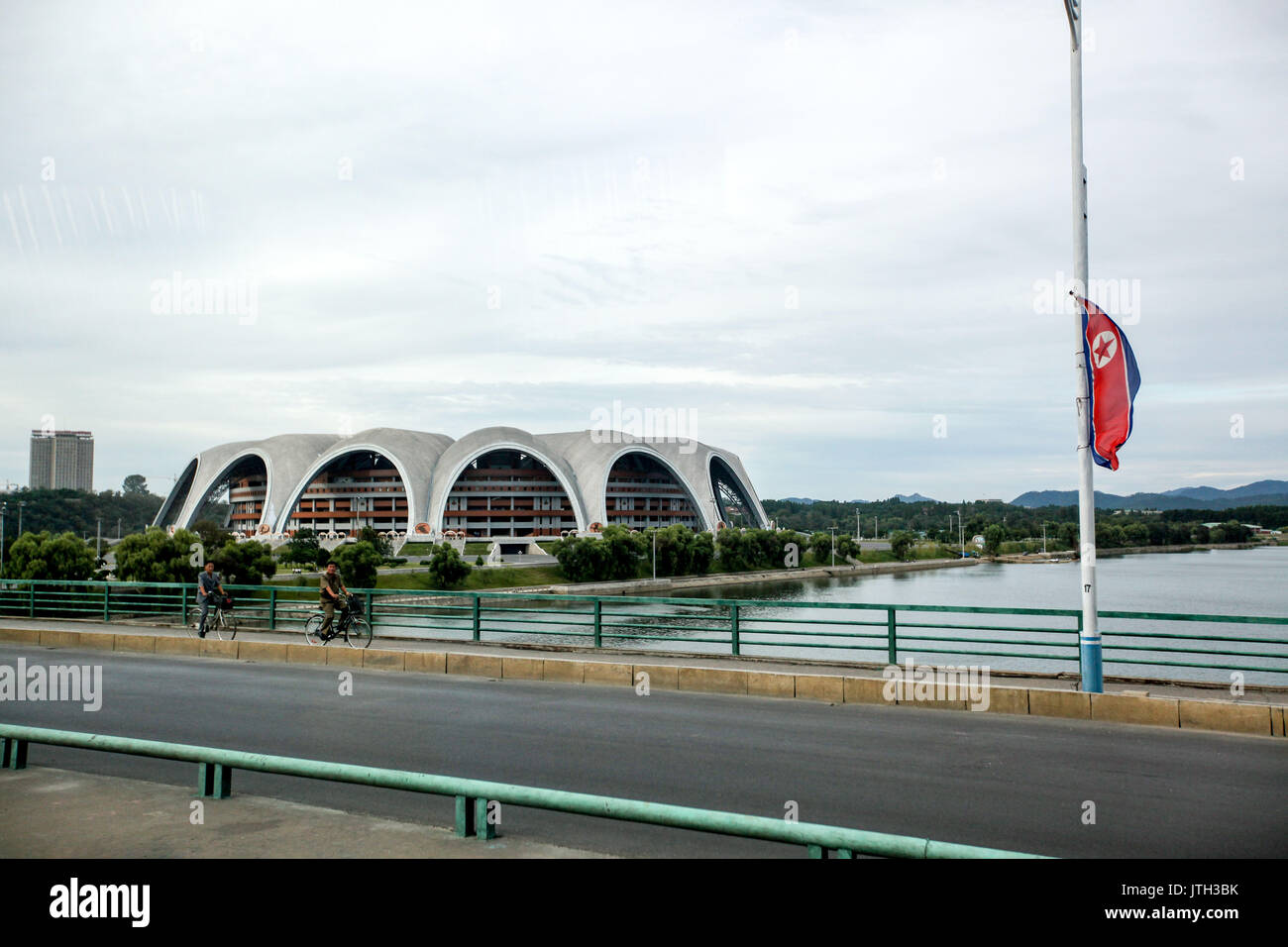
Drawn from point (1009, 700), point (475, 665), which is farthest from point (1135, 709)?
point (475, 665)

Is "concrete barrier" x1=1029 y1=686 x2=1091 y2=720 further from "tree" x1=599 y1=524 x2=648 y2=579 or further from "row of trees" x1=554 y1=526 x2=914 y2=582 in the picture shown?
"tree" x1=599 y1=524 x2=648 y2=579

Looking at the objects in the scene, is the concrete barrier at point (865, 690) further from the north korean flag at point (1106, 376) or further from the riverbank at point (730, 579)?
the riverbank at point (730, 579)

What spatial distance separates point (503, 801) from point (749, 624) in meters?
42.9

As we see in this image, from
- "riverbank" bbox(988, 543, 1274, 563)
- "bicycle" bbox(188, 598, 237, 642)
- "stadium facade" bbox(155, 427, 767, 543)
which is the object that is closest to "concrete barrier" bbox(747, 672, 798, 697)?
"bicycle" bbox(188, 598, 237, 642)

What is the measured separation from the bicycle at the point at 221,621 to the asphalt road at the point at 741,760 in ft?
23.7

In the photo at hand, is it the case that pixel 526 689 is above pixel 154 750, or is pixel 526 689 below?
below

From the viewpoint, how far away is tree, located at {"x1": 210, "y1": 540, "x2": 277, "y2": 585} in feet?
166

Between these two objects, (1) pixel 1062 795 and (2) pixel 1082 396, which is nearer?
(1) pixel 1062 795

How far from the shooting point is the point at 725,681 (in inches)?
545
